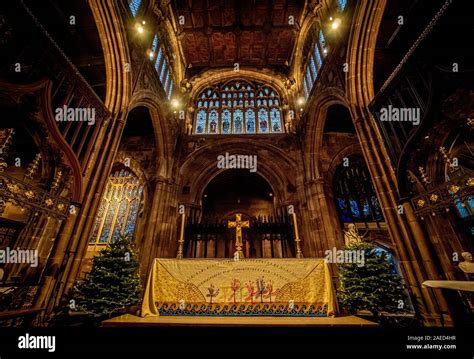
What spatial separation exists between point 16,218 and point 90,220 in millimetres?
6305

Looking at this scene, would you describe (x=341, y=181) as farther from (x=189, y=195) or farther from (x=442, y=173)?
(x=189, y=195)

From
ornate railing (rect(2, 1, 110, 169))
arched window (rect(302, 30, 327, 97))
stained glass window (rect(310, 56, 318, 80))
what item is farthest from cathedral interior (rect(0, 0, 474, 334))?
stained glass window (rect(310, 56, 318, 80))

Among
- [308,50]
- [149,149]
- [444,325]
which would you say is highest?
[308,50]

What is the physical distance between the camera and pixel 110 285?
4027 millimetres

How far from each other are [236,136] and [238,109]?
2.96 meters

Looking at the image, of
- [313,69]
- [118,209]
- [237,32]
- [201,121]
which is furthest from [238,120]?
[118,209]

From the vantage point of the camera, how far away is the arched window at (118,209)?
996 cm

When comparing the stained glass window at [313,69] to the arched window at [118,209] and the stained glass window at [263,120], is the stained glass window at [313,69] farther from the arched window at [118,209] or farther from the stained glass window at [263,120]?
the arched window at [118,209]

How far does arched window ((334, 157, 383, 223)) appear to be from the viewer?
401 inches

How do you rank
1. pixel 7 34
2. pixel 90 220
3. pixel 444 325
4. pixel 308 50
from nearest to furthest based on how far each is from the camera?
pixel 444 325, pixel 7 34, pixel 90 220, pixel 308 50

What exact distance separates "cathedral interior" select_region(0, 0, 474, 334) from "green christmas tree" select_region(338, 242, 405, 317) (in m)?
0.38

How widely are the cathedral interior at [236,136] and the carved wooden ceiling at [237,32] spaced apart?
92 mm

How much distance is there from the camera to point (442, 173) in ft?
22.7

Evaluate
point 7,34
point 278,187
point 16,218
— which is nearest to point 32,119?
point 7,34
